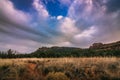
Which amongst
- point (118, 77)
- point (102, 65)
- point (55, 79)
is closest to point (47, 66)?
point (55, 79)

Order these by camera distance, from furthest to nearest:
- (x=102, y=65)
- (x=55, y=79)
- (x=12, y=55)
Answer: (x=12, y=55) < (x=102, y=65) < (x=55, y=79)

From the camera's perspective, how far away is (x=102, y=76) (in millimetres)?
20812

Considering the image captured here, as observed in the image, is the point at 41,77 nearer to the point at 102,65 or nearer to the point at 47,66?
the point at 47,66

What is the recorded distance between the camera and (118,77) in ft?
66.4

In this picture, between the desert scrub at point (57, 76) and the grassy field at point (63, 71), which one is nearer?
the desert scrub at point (57, 76)

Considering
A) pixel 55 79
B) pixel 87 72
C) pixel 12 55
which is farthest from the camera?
pixel 12 55

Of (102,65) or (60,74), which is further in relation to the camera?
(102,65)

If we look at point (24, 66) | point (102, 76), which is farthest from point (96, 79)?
point (24, 66)

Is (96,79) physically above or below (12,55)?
below

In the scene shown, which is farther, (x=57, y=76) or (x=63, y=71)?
(x=63, y=71)

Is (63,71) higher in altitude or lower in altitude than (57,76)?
higher

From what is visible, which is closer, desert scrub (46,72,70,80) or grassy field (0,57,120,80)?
desert scrub (46,72,70,80)

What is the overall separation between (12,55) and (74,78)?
3076 cm

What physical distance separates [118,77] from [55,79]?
5517 millimetres
